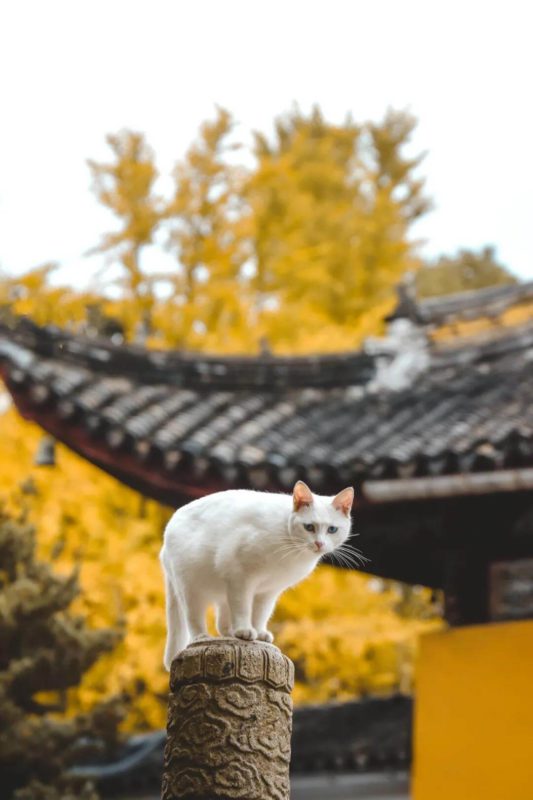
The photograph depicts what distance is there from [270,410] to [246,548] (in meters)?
4.53

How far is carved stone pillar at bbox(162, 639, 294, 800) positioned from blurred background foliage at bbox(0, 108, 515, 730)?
481 centimetres

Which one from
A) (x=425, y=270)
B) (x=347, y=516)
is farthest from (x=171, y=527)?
(x=425, y=270)

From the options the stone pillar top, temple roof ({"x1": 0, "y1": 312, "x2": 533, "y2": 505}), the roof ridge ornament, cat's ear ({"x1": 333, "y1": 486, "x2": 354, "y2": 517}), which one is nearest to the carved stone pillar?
the stone pillar top

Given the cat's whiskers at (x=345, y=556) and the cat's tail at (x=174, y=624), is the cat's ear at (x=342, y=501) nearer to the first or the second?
the cat's whiskers at (x=345, y=556)

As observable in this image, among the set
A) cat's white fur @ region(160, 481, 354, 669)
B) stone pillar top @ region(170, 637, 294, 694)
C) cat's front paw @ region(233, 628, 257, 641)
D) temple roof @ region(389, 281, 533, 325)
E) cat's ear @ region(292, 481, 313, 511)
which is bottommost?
stone pillar top @ region(170, 637, 294, 694)

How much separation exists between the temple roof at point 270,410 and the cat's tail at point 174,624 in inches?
105

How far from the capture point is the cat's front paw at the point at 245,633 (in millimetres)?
3027

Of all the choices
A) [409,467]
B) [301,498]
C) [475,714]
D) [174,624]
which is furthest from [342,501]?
[475,714]

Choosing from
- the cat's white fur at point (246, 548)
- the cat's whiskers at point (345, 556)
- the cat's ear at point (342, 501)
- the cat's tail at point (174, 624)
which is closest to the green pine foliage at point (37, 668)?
the cat's whiskers at point (345, 556)

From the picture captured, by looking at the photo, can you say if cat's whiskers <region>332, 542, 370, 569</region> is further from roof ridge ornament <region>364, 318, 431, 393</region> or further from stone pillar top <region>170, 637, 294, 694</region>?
roof ridge ornament <region>364, 318, 431, 393</region>

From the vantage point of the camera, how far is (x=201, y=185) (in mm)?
14789

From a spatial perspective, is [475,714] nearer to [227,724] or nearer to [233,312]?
[227,724]

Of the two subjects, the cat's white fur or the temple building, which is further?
the temple building

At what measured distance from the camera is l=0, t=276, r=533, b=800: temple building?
588 centimetres
